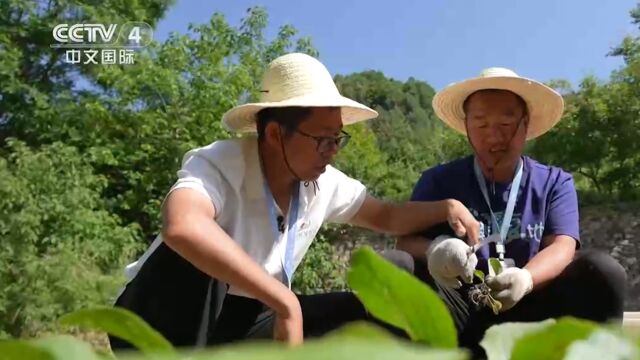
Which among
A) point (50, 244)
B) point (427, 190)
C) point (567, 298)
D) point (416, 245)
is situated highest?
point (50, 244)

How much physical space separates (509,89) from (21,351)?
139cm

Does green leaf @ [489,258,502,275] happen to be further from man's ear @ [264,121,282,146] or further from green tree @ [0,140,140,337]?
green tree @ [0,140,140,337]

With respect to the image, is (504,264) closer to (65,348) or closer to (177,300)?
(177,300)

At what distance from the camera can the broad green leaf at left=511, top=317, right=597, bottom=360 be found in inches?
8.1

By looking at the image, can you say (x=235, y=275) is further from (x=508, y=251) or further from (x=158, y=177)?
(x=158, y=177)

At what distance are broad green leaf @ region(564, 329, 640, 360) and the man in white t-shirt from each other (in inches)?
35.1

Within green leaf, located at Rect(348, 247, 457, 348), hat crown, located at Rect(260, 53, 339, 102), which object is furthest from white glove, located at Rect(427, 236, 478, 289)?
green leaf, located at Rect(348, 247, 457, 348)

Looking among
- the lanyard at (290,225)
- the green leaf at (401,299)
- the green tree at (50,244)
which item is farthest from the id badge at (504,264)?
the green tree at (50,244)

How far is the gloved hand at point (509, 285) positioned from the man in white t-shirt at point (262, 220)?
101 millimetres

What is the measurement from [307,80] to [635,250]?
8.30m

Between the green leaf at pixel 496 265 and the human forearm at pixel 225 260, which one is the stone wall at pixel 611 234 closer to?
the green leaf at pixel 496 265

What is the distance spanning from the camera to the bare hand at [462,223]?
131 centimetres

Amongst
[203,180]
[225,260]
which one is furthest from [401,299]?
[203,180]

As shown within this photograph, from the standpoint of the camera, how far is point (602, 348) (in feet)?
0.66
